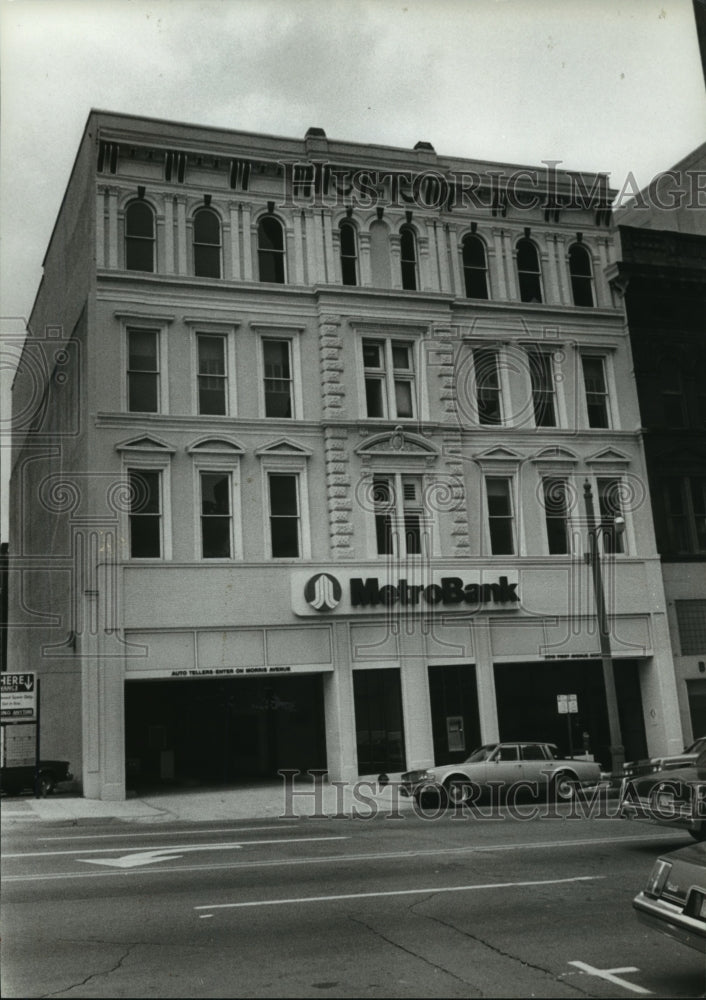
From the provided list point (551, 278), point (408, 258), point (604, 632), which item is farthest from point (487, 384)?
point (408, 258)

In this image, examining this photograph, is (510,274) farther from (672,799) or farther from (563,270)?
(672,799)

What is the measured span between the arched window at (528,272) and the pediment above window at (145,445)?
870 centimetres

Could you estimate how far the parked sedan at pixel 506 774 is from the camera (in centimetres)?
1683

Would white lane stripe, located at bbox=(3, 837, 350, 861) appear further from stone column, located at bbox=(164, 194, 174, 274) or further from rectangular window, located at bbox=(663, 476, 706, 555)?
stone column, located at bbox=(164, 194, 174, 274)

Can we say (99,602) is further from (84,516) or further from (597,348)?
(597,348)

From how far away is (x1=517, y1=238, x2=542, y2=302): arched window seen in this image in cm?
1572

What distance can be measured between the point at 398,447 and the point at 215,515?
4.45 m

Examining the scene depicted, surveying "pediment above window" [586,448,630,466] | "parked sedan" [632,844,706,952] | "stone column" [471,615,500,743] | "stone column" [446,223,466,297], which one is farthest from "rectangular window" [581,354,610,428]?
"parked sedan" [632,844,706,952]

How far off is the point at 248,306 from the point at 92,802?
11.2m

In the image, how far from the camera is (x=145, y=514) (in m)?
20.5

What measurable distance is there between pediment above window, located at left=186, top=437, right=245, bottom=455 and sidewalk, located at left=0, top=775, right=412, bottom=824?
7.39 meters

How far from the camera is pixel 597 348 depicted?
48.8 ft

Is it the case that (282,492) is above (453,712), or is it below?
above

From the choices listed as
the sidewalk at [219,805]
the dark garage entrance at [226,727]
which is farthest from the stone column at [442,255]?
the sidewalk at [219,805]
